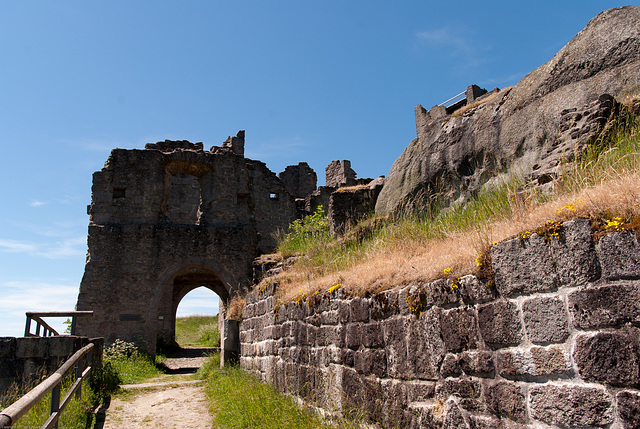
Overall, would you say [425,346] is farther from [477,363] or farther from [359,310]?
[359,310]

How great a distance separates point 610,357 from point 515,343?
515mm

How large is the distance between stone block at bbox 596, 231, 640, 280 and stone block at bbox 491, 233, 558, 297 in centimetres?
25

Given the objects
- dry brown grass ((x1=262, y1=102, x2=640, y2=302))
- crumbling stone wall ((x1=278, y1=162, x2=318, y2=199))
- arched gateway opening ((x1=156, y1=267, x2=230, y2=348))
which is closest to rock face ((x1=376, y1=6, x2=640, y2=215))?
dry brown grass ((x1=262, y1=102, x2=640, y2=302))

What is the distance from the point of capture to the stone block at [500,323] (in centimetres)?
259

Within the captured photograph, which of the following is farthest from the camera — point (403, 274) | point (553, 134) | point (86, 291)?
point (86, 291)

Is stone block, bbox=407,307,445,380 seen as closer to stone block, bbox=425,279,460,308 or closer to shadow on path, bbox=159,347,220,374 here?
stone block, bbox=425,279,460,308

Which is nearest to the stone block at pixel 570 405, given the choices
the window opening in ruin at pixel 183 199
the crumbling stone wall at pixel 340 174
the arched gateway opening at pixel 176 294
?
the arched gateway opening at pixel 176 294

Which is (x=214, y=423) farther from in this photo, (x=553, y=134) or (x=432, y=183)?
(x=553, y=134)

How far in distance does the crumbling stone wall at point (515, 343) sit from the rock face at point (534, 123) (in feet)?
5.20

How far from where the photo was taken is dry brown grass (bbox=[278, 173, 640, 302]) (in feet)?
7.98

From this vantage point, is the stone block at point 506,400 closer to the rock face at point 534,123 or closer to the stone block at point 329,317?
the rock face at point 534,123

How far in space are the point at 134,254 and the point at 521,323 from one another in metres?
13.2

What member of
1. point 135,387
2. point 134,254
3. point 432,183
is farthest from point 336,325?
point 134,254

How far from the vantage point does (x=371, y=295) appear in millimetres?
4051
